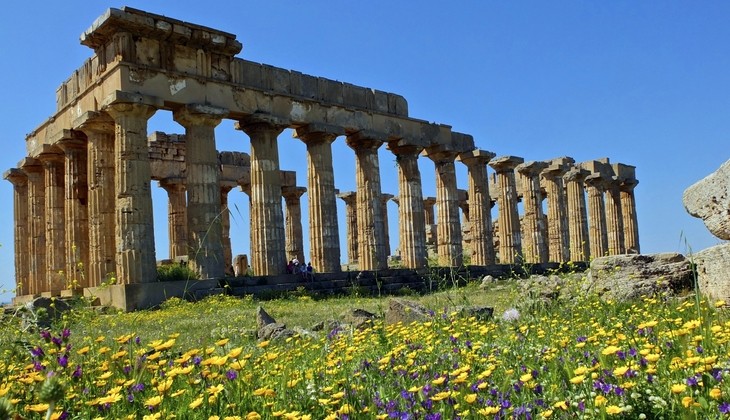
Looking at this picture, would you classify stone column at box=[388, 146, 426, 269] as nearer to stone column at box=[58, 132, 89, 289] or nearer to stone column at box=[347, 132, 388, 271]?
stone column at box=[347, 132, 388, 271]

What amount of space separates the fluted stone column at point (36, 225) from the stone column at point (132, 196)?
790 centimetres

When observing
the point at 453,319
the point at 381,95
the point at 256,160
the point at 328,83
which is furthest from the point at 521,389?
the point at 381,95

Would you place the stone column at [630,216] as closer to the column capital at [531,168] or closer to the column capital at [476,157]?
the column capital at [531,168]

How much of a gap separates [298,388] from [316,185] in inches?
837

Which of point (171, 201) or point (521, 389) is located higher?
point (171, 201)

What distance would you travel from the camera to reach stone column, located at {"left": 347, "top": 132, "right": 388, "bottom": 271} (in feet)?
88.2

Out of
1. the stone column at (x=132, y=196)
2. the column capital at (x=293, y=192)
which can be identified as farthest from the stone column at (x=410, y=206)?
the stone column at (x=132, y=196)

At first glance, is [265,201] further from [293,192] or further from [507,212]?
[507,212]

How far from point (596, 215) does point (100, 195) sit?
90.8 ft

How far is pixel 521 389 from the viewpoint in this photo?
3924mm

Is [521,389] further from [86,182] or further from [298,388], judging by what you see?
[86,182]

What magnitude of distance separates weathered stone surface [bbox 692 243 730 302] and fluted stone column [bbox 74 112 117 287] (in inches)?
703

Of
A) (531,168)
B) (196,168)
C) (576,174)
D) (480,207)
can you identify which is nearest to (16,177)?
(196,168)

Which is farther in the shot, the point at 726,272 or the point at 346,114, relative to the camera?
the point at 346,114
